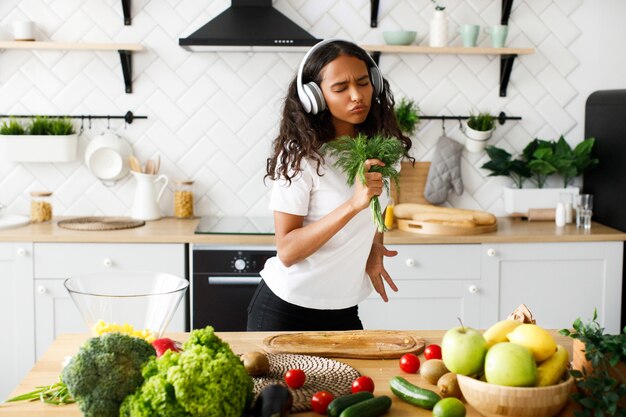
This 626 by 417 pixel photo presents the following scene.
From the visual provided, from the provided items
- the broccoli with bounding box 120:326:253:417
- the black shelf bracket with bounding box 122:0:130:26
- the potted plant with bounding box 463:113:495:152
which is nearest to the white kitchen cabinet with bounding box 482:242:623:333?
the potted plant with bounding box 463:113:495:152

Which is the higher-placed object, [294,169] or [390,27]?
[390,27]

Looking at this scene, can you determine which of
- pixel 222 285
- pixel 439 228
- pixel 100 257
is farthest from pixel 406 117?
pixel 100 257

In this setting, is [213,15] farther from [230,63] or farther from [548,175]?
[548,175]

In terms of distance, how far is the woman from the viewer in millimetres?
2373

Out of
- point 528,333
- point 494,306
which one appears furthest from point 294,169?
point 494,306

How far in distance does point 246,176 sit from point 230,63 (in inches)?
22.7

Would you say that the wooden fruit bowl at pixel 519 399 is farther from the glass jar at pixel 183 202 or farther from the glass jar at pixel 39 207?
the glass jar at pixel 39 207

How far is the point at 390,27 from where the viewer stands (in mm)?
4281

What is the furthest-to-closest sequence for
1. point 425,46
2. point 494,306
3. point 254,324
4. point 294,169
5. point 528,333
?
point 425,46 → point 494,306 → point 254,324 → point 294,169 → point 528,333

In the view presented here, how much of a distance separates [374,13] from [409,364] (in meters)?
2.65

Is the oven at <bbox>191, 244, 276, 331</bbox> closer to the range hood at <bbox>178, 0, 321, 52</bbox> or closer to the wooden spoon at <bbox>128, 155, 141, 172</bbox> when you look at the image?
the wooden spoon at <bbox>128, 155, 141, 172</bbox>

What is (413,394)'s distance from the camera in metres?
1.74

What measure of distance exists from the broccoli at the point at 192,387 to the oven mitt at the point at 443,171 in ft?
9.44

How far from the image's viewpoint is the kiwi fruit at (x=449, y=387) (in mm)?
1749
